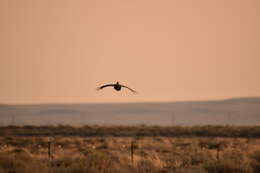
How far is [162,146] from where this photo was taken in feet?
163

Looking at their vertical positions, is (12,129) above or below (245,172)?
above

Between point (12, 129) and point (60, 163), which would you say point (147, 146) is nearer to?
point (60, 163)

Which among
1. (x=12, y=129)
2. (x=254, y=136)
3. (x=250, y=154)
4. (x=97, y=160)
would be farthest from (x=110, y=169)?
(x=12, y=129)

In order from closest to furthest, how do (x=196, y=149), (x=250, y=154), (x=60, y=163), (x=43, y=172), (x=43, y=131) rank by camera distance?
(x=43, y=172)
(x=60, y=163)
(x=250, y=154)
(x=196, y=149)
(x=43, y=131)

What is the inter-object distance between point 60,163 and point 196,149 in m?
14.4

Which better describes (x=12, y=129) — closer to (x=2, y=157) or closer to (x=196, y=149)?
(x=196, y=149)

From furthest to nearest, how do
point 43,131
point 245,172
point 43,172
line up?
point 43,131, point 245,172, point 43,172

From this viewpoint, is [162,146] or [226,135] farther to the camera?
[226,135]

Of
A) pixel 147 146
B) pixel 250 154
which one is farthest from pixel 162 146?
pixel 250 154

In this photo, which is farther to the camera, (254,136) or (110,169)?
(254,136)

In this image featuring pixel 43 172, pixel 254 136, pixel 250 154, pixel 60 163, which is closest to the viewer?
pixel 43 172

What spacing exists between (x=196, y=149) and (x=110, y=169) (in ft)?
57.9

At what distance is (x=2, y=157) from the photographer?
1319 inches

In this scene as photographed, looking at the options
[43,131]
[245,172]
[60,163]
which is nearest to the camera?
[245,172]
